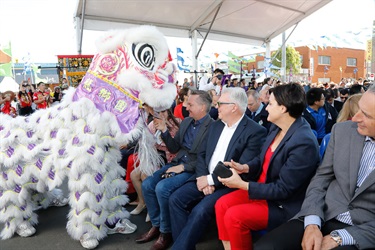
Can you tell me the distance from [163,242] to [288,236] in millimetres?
1246

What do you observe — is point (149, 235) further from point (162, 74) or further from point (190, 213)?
point (162, 74)

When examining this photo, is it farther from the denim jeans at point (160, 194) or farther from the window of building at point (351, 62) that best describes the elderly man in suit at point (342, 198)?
the window of building at point (351, 62)

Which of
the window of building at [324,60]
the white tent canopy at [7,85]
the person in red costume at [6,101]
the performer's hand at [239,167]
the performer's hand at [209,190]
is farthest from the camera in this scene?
the window of building at [324,60]

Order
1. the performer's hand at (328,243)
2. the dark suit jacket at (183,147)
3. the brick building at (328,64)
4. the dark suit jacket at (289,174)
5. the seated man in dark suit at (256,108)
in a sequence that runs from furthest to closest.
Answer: the brick building at (328,64) → the seated man in dark suit at (256,108) → the dark suit jacket at (183,147) → the dark suit jacket at (289,174) → the performer's hand at (328,243)

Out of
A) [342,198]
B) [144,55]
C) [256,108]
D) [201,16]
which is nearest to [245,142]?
[342,198]

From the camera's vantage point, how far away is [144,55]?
91.0 inches

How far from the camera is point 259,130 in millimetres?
2344

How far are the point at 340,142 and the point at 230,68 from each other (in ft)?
60.5

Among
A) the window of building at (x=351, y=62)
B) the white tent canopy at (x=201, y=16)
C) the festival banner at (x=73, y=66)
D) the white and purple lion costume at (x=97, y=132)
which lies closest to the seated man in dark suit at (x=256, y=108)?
the white and purple lion costume at (x=97, y=132)

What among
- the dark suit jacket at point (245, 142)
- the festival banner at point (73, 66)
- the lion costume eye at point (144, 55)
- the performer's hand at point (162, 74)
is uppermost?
the festival banner at point (73, 66)

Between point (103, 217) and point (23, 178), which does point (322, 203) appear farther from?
point (23, 178)

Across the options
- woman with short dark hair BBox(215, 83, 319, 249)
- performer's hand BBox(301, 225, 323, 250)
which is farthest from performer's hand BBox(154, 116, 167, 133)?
performer's hand BBox(301, 225, 323, 250)

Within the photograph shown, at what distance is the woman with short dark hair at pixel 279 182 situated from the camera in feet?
5.85

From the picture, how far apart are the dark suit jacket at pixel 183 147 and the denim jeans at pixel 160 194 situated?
0.48ft
